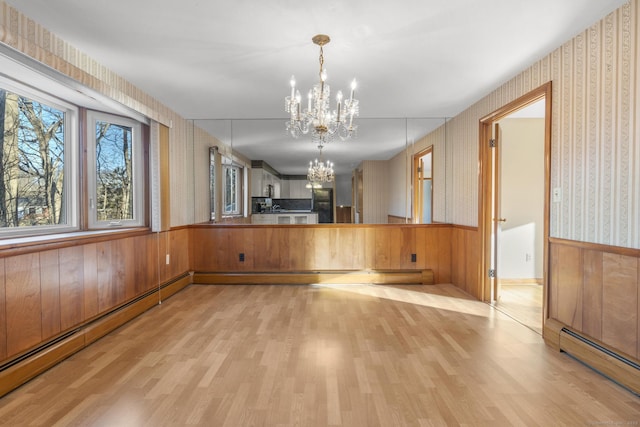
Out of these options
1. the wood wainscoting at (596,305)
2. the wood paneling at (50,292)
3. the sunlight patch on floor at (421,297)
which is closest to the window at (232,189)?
the sunlight patch on floor at (421,297)

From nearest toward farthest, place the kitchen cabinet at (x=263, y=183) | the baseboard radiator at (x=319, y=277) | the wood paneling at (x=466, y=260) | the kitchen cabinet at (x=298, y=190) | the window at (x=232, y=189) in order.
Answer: the wood paneling at (x=466, y=260) → the baseboard radiator at (x=319, y=277) → the window at (x=232, y=189) → the kitchen cabinet at (x=298, y=190) → the kitchen cabinet at (x=263, y=183)

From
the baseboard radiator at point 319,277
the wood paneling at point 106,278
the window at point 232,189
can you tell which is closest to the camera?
the wood paneling at point 106,278

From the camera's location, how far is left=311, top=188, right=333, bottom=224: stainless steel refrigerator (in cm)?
494

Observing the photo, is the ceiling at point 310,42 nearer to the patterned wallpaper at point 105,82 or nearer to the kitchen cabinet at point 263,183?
the patterned wallpaper at point 105,82

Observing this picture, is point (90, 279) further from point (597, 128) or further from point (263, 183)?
point (263, 183)

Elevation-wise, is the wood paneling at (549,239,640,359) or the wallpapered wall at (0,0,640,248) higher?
the wallpapered wall at (0,0,640,248)

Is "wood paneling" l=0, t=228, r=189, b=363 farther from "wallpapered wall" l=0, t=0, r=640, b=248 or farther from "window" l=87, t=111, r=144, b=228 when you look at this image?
"wallpapered wall" l=0, t=0, r=640, b=248

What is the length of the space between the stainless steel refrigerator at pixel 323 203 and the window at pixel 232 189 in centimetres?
132

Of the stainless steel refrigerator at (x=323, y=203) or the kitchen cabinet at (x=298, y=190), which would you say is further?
the kitchen cabinet at (x=298, y=190)

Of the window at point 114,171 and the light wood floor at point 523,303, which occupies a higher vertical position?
the window at point 114,171

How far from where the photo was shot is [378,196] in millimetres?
6227

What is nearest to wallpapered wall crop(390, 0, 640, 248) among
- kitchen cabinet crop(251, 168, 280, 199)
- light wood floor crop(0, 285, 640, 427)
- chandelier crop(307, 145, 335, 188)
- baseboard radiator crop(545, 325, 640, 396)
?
baseboard radiator crop(545, 325, 640, 396)

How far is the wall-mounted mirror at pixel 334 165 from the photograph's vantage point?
4914 mm

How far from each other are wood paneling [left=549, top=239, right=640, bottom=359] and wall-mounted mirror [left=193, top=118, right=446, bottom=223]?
2.57 metres
